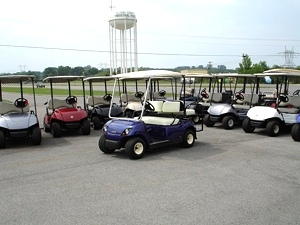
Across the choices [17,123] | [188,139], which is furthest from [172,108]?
[17,123]

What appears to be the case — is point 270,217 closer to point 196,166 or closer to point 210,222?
point 210,222

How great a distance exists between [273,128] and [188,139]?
3.06 metres

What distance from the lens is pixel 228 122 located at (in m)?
11.6

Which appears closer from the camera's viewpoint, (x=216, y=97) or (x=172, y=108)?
(x=172, y=108)

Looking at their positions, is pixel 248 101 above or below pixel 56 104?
below

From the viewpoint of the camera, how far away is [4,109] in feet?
31.6

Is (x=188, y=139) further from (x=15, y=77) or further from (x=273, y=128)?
(x=15, y=77)

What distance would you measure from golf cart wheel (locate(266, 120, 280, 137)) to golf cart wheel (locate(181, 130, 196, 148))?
274cm

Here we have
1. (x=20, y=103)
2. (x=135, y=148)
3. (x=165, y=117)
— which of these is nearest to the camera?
(x=135, y=148)

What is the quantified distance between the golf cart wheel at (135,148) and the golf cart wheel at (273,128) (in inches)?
173

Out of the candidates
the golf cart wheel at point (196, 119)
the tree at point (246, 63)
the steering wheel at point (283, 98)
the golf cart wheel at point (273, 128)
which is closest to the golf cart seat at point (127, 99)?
the golf cart wheel at point (196, 119)

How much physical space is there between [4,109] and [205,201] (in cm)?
698

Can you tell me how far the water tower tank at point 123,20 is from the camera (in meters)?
64.8

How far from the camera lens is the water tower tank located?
64812 millimetres
